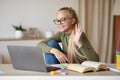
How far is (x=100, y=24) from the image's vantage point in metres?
4.05

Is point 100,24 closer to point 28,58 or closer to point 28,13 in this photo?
point 28,13

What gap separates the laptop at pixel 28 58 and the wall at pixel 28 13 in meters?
2.61

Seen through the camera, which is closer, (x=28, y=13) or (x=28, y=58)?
(x=28, y=58)

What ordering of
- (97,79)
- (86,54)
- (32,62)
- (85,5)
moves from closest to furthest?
(97,79), (32,62), (86,54), (85,5)

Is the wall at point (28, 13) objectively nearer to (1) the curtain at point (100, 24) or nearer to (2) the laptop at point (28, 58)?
(1) the curtain at point (100, 24)

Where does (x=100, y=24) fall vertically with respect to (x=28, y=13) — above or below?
below

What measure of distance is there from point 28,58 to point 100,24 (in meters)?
2.87

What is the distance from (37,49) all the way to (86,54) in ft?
1.99

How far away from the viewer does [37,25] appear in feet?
13.2

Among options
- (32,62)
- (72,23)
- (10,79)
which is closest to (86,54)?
(72,23)

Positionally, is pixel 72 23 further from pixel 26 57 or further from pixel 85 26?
pixel 85 26

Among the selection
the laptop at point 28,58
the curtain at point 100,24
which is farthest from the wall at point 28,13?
the laptop at point 28,58

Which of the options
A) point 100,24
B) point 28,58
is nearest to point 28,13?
point 100,24

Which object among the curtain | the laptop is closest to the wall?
the curtain
